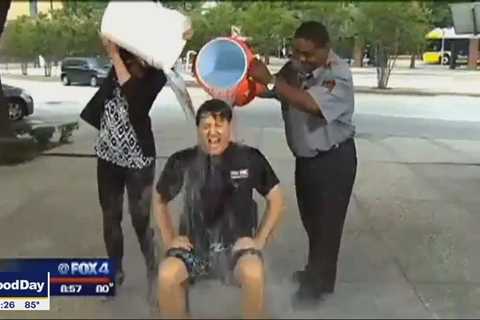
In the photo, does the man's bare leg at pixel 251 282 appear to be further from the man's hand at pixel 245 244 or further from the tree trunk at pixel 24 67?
the tree trunk at pixel 24 67

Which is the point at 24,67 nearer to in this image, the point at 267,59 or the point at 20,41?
the point at 20,41

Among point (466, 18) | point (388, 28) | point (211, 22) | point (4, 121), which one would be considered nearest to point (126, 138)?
point (211, 22)

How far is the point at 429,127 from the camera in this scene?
417cm

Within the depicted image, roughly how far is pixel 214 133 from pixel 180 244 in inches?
19.6

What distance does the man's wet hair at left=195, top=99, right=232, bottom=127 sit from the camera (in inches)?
128

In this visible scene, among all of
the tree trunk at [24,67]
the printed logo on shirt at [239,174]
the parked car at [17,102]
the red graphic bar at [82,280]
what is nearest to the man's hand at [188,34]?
the printed logo on shirt at [239,174]

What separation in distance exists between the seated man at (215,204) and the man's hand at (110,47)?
18.1 inches

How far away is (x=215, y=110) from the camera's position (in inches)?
128

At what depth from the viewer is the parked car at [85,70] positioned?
3.69m

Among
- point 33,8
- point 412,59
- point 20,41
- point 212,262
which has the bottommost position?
point 212,262

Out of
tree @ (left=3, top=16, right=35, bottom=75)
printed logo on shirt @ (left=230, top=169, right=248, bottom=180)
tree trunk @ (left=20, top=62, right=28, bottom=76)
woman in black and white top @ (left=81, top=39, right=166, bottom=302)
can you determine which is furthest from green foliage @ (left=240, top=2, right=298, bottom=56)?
tree trunk @ (left=20, top=62, right=28, bottom=76)

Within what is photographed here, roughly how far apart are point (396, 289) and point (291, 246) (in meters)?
0.71

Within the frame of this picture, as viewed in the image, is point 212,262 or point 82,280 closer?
point 212,262

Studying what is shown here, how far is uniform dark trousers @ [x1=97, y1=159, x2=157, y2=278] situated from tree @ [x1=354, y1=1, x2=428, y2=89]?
1173 mm
